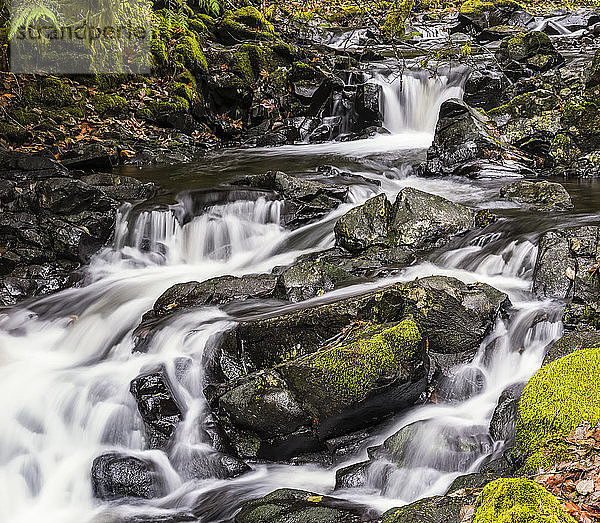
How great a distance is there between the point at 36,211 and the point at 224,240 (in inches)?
106

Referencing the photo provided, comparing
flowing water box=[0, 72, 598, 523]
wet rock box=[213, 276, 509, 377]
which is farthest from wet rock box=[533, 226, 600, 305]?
wet rock box=[213, 276, 509, 377]

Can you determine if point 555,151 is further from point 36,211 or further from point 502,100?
point 36,211

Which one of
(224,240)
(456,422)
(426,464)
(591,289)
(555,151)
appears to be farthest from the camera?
(555,151)

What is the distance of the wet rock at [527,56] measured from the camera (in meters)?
15.0

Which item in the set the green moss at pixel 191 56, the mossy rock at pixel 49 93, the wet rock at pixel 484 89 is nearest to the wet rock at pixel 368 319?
the mossy rock at pixel 49 93

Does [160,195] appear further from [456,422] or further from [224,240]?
[456,422]

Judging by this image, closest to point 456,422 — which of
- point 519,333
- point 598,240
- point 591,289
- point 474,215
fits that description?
point 519,333

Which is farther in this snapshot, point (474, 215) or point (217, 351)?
point (474, 215)

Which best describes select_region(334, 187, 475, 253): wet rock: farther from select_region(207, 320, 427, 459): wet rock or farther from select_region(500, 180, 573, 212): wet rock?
select_region(207, 320, 427, 459): wet rock

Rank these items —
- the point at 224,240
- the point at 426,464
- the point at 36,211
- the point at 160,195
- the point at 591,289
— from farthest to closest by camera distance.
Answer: the point at 160,195
the point at 224,240
the point at 36,211
the point at 591,289
the point at 426,464

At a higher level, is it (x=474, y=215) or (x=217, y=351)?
(x=474, y=215)

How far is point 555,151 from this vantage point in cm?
1066

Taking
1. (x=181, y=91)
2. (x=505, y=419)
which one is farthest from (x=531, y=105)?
(x=505, y=419)

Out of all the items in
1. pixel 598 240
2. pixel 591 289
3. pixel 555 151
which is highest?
pixel 555 151
